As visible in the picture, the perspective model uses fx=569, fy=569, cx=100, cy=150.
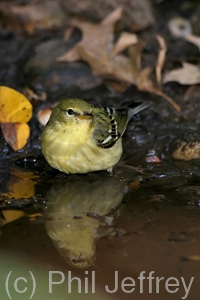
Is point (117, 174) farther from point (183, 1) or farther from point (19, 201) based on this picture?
point (183, 1)

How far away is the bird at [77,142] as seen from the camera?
4.93 m

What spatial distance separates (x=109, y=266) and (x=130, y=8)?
4.33 m

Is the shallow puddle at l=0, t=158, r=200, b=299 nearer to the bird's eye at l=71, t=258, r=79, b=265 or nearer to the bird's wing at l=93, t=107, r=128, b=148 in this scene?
the bird's eye at l=71, t=258, r=79, b=265

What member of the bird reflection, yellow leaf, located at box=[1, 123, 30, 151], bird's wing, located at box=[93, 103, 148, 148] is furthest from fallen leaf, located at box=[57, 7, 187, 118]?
the bird reflection

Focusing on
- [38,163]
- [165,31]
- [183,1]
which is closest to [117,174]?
[38,163]

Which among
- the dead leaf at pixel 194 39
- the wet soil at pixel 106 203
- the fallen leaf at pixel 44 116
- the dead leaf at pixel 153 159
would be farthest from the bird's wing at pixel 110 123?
the dead leaf at pixel 194 39

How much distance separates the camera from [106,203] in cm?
456

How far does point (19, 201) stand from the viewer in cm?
457

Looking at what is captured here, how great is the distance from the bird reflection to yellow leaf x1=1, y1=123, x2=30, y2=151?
30.0 inches

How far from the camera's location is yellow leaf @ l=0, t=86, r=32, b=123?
559 centimetres

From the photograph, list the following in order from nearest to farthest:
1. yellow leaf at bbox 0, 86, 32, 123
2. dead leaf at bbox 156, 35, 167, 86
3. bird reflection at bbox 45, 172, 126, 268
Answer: bird reflection at bbox 45, 172, 126, 268 → yellow leaf at bbox 0, 86, 32, 123 → dead leaf at bbox 156, 35, 167, 86

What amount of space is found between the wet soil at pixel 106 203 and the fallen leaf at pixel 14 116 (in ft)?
0.27

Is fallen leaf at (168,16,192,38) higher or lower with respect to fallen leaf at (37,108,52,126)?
higher

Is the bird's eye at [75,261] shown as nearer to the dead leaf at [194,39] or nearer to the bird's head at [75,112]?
the bird's head at [75,112]
